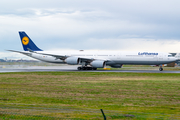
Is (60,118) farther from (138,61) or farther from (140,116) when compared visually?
(138,61)

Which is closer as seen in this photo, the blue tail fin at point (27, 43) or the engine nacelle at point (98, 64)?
the engine nacelle at point (98, 64)

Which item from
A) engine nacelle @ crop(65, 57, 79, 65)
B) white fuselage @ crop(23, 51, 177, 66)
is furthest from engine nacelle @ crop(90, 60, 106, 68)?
engine nacelle @ crop(65, 57, 79, 65)

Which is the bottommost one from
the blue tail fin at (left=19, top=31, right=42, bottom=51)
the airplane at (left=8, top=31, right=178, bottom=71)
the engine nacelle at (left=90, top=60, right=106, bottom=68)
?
the engine nacelle at (left=90, top=60, right=106, bottom=68)

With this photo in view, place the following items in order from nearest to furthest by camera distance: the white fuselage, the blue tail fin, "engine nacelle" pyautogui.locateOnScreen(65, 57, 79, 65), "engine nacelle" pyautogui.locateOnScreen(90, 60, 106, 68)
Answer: "engine nacelle" pyautogui.locateOnScreen(90, 60, 106, 68) < the white fuselage < "engine nacelle" pyautogui.locateOnScreen(65, 57, 79, 65) < the blue tail fin

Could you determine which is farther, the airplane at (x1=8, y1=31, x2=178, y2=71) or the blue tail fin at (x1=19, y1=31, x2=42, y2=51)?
the blue tail fin at (x1=19, y1=31, x2=42, y2=51)

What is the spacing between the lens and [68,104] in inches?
536

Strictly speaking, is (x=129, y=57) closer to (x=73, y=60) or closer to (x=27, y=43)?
(x=73, y=60)

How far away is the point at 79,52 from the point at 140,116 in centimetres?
4177

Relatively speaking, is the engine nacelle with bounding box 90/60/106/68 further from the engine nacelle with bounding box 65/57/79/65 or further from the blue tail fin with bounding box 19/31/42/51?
the blue tail fin with bounding box 19/31/42/51

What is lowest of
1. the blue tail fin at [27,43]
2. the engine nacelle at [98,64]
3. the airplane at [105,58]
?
the engine nacelle at [98,64]

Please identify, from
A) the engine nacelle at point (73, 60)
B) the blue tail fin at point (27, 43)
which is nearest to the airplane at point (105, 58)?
the engine nacelle at point (73, 60)

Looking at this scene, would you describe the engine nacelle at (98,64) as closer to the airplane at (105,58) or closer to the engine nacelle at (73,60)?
the airplane at (105,58)

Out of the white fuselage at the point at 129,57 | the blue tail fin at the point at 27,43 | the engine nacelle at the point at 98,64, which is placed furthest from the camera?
the blue tail fin at the point at 27,43

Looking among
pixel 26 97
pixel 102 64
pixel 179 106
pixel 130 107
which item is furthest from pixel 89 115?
pixel 102 64
